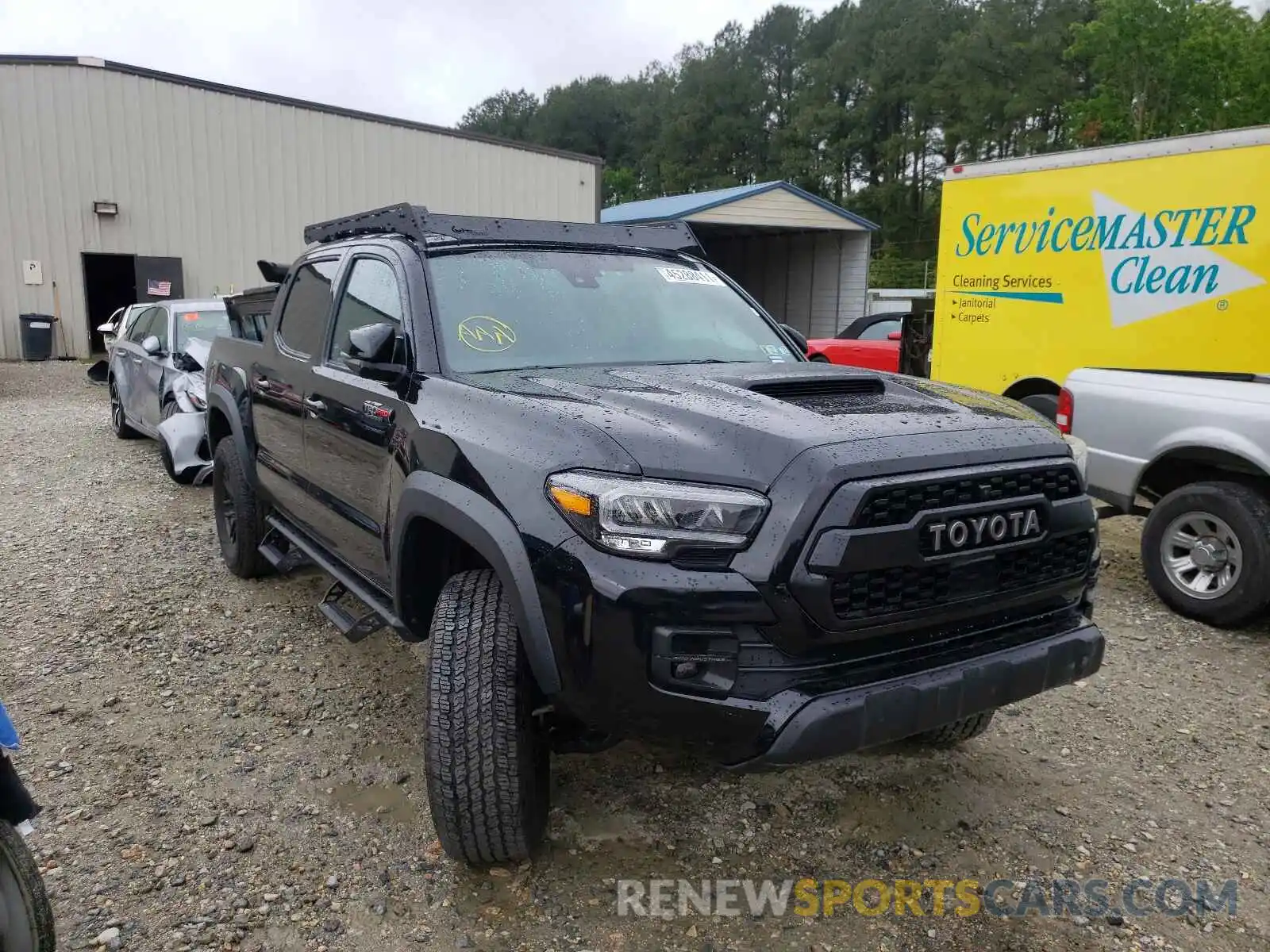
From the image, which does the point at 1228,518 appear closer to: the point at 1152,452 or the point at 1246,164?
the point at 1152,452

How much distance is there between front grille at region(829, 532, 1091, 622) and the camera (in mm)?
2232

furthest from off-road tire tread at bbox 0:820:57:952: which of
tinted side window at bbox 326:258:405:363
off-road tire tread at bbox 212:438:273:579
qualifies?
off-road tire tread at bbox 212:438:273:579

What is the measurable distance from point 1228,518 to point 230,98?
20.5m

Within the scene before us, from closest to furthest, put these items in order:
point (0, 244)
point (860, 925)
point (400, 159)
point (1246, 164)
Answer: point (860, 925), point (1246, 164), point (0, 244), point (400, 159)

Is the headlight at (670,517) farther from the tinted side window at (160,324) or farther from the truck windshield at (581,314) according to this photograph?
the tinted side window at (160,324)

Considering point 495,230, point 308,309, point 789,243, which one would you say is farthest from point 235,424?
point 789,243

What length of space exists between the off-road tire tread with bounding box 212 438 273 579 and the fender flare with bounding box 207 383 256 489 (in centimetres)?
5

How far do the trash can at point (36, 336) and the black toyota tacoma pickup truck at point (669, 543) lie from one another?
61.4ft

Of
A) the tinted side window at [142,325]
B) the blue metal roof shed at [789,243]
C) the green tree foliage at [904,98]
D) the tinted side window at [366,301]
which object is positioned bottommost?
the tinted side window at [142,325]

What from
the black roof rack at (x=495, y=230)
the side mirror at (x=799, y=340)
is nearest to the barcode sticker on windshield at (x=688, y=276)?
the black roof rack at (x=495, y=230)

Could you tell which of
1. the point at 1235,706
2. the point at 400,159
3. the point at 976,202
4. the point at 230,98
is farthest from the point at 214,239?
the point at 1235,706

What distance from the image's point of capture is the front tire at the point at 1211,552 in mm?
4609

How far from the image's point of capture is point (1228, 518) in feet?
15.5

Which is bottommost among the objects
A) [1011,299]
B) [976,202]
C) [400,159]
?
[1011,299]
